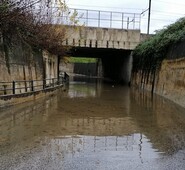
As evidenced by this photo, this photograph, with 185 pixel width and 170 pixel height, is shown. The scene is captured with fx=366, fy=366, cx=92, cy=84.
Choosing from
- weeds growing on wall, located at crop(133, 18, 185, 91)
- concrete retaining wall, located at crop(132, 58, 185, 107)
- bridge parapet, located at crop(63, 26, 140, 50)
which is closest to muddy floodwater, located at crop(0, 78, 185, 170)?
concrete retaining wall, located at crop(132, 58, 185, 107)

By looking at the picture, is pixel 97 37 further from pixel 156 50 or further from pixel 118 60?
pixel 118 60

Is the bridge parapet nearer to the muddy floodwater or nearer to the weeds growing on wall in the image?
the weeds growing on wall

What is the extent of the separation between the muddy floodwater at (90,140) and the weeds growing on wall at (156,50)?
11.7 m

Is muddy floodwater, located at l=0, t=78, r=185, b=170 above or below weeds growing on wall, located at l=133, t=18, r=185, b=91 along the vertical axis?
below

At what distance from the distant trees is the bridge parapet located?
2.36 metres

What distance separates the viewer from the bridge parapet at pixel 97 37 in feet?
138

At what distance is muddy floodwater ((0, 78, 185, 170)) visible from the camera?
7852mm

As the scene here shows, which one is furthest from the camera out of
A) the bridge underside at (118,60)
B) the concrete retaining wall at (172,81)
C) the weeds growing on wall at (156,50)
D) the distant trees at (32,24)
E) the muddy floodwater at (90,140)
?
the bridge underside at (118,60)

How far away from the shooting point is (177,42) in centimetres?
2592

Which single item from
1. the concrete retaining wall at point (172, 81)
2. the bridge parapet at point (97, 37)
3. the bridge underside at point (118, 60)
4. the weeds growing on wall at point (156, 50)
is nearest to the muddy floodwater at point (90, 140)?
the concrete retaining wall at point (172, 81)

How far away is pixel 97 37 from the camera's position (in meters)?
42.4

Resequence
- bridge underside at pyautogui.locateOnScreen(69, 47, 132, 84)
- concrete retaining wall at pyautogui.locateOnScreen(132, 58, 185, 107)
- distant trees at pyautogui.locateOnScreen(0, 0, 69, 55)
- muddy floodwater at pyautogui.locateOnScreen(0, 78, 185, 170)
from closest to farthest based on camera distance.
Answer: muddy floodwater at pyautogui.locateOnScreen(0, 78, 185, 170), distant trees at pyautogui.locateOnScreen(0, 0, 69, 55), concrete retaining wall at pyautogui.locateOnScreen(132, 58, 185, 107), bridge underside at pyautogui.locateOnScreen(69, 47, 132, 84)

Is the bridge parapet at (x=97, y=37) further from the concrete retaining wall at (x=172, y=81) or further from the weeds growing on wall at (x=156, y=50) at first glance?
the concrete retaining wall at (x=172, y=81)

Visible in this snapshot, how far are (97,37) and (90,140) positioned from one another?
32.7 meters
